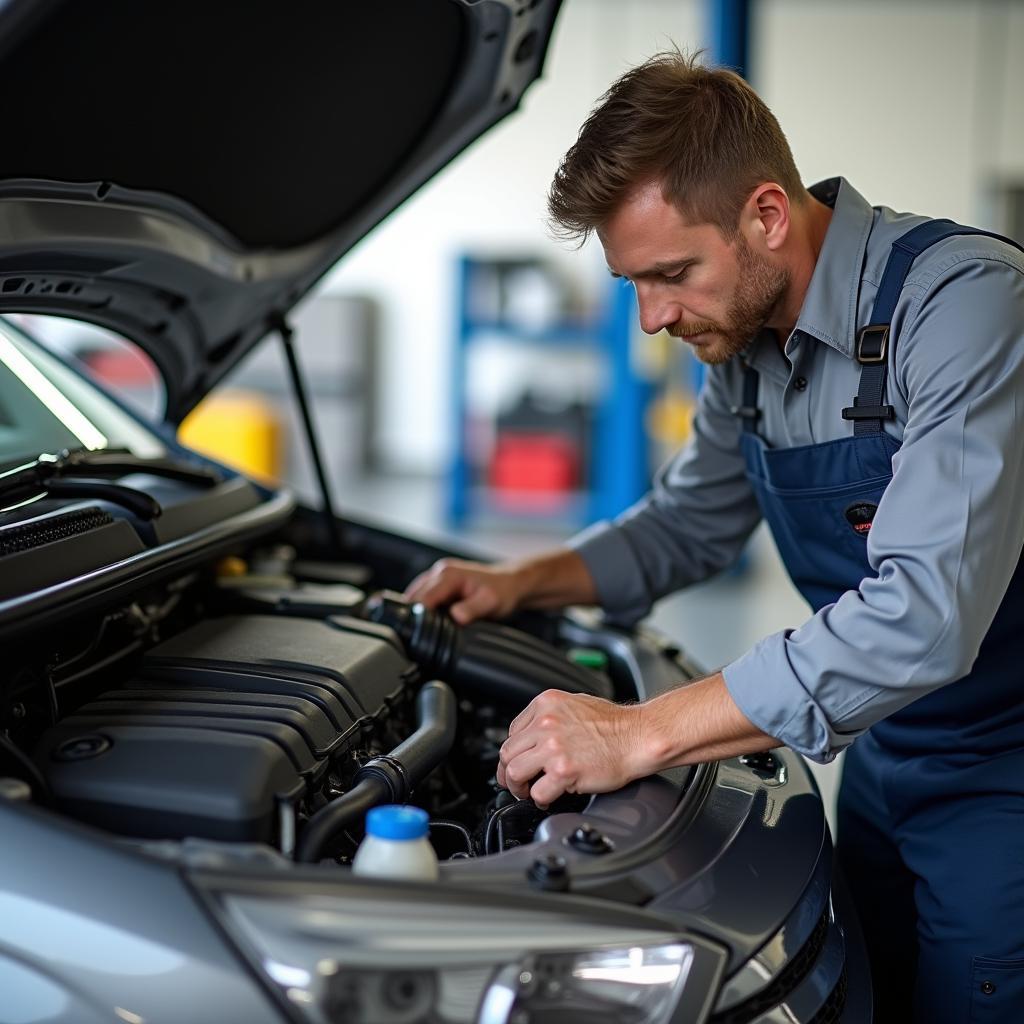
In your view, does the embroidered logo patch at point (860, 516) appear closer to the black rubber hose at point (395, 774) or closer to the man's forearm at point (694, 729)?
the man's forearm at point (694, 729)

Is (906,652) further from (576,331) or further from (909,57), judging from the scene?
(909,57)

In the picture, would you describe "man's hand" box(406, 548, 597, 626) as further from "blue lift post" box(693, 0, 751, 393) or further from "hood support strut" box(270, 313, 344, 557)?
"blue lift post" box(693, 0, 751, 393)

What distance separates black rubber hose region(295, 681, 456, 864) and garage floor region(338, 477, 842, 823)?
5.39ft

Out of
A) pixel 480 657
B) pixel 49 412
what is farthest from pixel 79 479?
pixel 480 657

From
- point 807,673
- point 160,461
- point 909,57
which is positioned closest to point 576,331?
point 909,57

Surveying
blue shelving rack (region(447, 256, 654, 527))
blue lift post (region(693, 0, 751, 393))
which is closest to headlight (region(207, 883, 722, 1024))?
blue lift post (region(693, 0, 751, 393))

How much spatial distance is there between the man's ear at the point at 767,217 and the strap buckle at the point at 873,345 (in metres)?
0.15

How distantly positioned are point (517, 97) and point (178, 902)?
127 cm

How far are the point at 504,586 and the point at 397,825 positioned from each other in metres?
0.82

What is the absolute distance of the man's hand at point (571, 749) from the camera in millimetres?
1164

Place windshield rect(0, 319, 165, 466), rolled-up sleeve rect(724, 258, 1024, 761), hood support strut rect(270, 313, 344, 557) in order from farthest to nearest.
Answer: hood support strut rect(270, 313, 344, 557)
windshield rect(0, 319, 165, 466)
rolled-up sleeve rect(724, 258, 1024, 761)

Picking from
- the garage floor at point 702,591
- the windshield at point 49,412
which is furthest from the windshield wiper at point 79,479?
the garage floor at point 702,591

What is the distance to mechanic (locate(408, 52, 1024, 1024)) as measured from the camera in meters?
1.13

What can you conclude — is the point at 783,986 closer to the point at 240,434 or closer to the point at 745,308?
the point at 745,308
